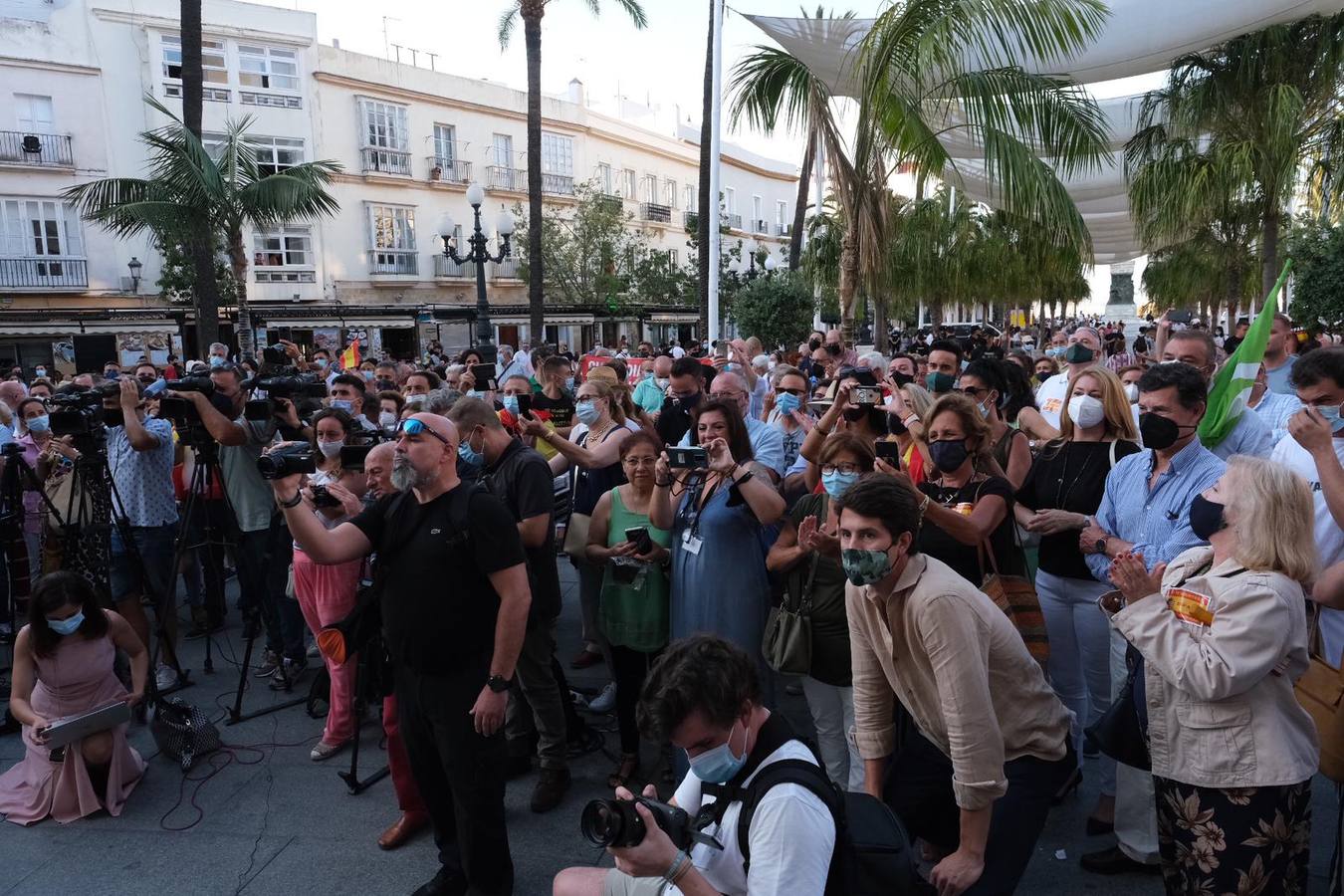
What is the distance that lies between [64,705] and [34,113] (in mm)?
27899

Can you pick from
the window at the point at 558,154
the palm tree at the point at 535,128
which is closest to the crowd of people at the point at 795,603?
the palm tree at the point at 535,128

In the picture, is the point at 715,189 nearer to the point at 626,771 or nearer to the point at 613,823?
the point at 626,771

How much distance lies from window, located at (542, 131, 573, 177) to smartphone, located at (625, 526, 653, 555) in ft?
111

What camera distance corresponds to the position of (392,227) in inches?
1249

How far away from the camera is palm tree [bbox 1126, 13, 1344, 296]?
31.8ft

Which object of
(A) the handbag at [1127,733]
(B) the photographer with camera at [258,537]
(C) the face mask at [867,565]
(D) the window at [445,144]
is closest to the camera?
(C) the face mask at [867,565]

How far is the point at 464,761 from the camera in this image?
10.5 ft

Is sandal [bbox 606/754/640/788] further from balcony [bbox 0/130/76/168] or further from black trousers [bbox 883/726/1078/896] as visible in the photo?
balcony [bbox 0/130/76/168]

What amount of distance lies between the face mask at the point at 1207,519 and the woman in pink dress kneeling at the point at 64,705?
478 centimetres

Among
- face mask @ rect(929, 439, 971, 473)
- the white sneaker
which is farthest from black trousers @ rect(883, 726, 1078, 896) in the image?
the white sneaker

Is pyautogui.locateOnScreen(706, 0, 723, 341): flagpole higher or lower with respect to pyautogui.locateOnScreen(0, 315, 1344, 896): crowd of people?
higher

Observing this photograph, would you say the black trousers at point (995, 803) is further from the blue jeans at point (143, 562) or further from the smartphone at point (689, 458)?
the blue jeans at point (143, 562)

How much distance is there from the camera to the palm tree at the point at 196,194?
40.7ft

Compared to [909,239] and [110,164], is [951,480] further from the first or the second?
[110,164]
